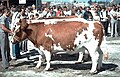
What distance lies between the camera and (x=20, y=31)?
404 inches

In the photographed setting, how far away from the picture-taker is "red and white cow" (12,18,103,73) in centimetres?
966

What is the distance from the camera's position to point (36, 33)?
33.9 feet

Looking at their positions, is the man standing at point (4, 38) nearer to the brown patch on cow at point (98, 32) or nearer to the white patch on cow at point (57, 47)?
the white patch on cow at point (57, 47)

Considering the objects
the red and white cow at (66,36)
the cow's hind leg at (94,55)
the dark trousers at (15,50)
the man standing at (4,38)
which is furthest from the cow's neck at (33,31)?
the dark trousers at (15,50)

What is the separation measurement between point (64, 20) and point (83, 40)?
1.12m

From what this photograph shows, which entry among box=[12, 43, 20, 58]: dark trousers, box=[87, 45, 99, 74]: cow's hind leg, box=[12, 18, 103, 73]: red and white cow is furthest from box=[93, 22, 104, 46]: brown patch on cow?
box=[12, 43, 20, 58]: dark trousers

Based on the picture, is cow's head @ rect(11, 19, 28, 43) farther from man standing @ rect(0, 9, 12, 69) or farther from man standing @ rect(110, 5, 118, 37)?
man standing @ rect(110, 5, 118, 37)

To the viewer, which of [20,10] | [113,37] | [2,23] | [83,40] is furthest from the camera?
[113,37]

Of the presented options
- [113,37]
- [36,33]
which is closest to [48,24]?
[36,33]

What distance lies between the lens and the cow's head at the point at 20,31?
33.4 feet

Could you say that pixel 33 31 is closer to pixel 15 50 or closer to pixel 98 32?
pixel 98 32

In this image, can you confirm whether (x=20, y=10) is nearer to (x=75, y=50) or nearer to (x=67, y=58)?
(x=67, y=58)

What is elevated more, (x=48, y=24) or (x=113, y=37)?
(x=48, y=24)

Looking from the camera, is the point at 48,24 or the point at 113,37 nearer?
the point at 48,24
